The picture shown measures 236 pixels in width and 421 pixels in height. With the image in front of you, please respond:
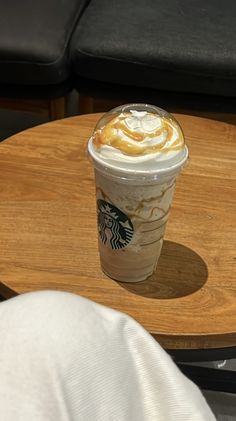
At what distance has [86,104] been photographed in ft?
5.43

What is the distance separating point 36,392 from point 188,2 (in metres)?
1.61

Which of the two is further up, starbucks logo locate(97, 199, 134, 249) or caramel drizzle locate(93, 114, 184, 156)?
caramel drizzle locate(93, 114, 184, 156)

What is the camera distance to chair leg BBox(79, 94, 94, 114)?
164 cm

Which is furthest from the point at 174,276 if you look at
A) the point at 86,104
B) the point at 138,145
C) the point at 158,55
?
the point at 86,104

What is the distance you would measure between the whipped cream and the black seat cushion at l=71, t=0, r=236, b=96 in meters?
0.92

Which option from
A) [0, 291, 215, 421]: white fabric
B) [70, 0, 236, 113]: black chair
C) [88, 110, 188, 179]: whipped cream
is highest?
[88, 110, 188, 179]: whipped cream

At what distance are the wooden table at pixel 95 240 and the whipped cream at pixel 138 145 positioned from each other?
21 cm

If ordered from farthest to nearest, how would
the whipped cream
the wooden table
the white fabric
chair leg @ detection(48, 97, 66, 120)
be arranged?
1. chair leg @ detection(48, 97, 66, 120)
2. the wooden table
3. the whipped cream
4. the white fabric

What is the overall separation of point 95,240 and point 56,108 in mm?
919

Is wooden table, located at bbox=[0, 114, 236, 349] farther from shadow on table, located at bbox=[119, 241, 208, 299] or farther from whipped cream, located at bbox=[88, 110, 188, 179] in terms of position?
whipped cream, located at bbox=[88, 110, 188, 179]

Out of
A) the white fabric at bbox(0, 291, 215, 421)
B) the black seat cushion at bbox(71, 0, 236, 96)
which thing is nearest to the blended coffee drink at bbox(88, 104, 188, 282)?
the white fabric at bbox(0, 291, 215, 421)

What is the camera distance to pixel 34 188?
2.95ft

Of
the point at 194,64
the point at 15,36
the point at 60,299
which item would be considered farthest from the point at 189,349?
the point at 15,36

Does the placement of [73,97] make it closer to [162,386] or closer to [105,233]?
[105,233]
